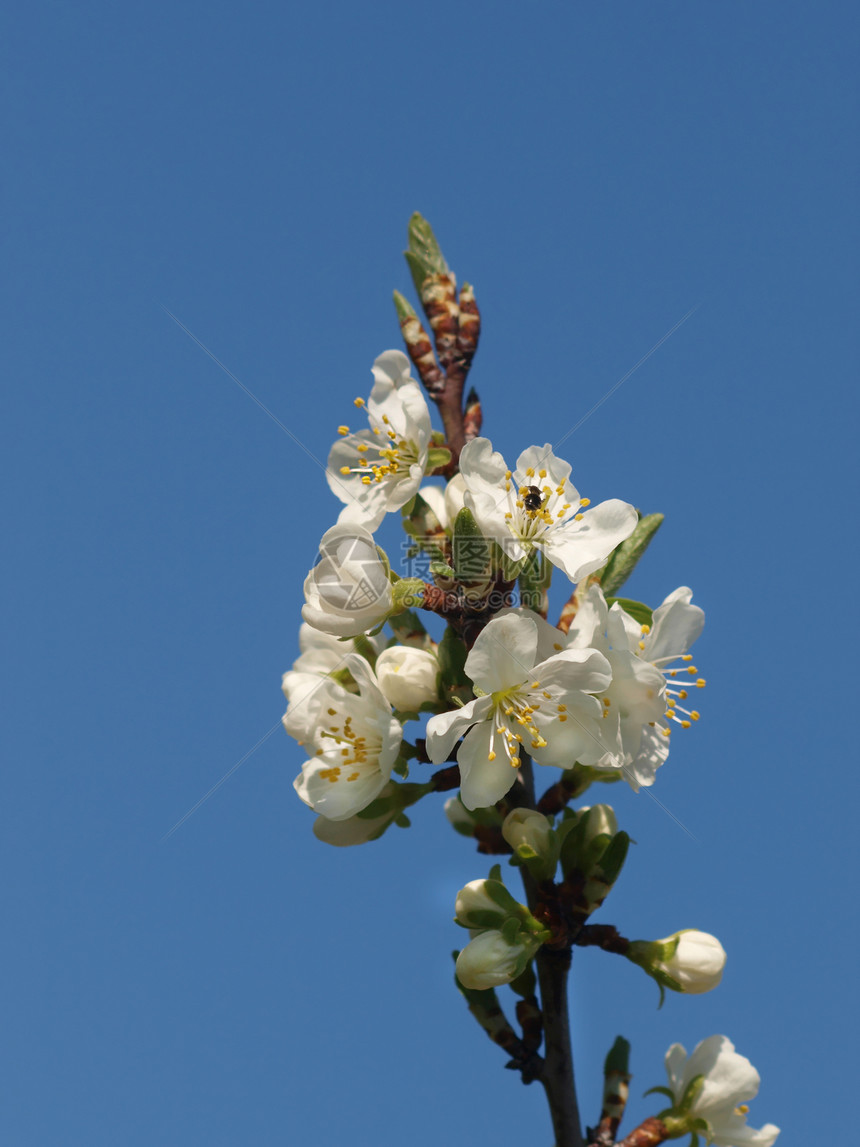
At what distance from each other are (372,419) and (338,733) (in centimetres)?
100

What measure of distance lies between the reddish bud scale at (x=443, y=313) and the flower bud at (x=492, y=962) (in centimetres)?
175

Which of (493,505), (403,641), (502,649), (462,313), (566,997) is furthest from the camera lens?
(462,313)

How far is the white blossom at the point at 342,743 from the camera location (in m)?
2.64

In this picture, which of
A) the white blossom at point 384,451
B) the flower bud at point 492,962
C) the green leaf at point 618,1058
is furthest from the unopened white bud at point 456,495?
the green leaf at point 618,1058

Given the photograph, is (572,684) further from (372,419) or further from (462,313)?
(462,313)

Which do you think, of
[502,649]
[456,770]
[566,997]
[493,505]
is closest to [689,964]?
[566,997]

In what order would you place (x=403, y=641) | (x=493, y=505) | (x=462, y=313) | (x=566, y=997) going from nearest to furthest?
(x=493, y=505) < (x=566, y=997) < (x=403, y=641) < (x=462, y=313)

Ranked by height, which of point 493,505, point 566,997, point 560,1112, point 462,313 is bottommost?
point 560,1112

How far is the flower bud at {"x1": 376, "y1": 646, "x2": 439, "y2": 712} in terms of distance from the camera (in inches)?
106

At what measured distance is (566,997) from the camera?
2.78 meters

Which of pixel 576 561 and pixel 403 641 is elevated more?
pixel 576 561

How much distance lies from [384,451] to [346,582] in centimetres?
53

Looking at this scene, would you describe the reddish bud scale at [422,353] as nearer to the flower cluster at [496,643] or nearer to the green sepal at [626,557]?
the flower cluster at [496,643]

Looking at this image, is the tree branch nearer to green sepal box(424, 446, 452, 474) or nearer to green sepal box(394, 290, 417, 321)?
green sepal box(424, 446, 452, 474)
